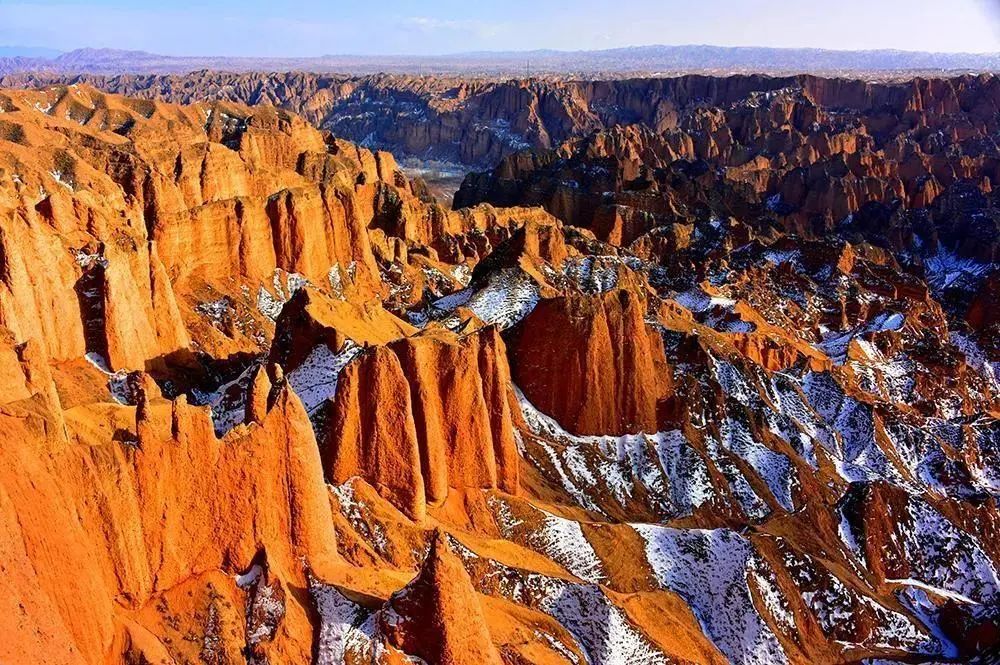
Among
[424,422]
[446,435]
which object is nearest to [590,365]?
[446,435]

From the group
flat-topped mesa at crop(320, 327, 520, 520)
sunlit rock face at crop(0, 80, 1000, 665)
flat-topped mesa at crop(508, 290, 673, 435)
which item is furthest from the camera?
flat-topped mesa at crop(508, 290, 673, 435)

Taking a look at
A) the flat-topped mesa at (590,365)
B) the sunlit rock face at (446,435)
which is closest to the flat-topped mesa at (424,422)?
the sunlit rock face at (446,435)

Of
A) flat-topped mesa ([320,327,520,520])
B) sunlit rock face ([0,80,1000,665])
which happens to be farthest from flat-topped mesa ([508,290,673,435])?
flat-topped mesa ([320,327,520,520])

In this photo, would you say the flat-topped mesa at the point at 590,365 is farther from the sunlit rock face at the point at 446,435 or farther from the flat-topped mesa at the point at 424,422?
the flat-topped mesa at the point at 424,422

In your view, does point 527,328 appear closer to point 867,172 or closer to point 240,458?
point 240,458

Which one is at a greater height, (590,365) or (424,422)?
(424,422)

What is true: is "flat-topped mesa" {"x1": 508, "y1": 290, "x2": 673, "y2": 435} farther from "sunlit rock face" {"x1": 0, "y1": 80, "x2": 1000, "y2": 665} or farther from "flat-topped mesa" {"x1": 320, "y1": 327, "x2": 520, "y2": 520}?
"flat-topped mesa" {"x1": 320, "y1": 327, "x2": 520, "y2": 520}

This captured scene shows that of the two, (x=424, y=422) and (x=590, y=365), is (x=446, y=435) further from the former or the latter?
(x=590, y=365)
